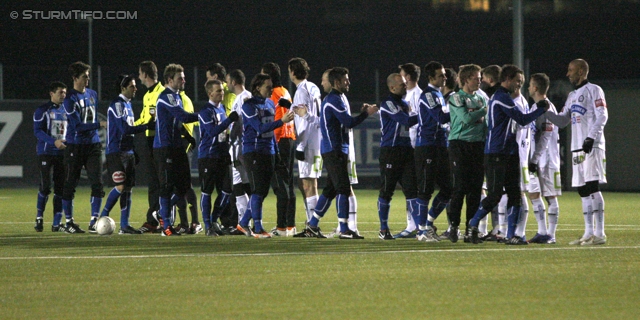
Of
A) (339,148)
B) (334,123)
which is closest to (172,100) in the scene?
(334,123)

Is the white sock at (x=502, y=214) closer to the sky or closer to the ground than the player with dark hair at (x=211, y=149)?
closer to the ground

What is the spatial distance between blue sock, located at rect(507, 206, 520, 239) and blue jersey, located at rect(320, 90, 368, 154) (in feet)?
6.76

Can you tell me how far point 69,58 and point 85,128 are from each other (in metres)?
33.4

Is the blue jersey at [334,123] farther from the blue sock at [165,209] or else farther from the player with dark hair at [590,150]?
the player with dark hair at [590,150]

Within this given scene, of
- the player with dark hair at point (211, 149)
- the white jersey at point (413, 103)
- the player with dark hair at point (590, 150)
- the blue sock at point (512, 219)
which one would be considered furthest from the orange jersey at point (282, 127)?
the player with dark hair at point (590, 150)

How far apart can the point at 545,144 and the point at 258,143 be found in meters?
3.43

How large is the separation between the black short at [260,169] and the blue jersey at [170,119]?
0.91 m

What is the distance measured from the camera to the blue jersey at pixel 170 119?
43.2ft

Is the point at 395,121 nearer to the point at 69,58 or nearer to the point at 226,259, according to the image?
the point at 226,259

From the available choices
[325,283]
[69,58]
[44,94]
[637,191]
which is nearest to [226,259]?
[325,283]

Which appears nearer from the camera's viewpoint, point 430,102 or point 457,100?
point 457,100

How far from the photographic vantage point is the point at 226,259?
405 inches

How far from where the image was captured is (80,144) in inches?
563

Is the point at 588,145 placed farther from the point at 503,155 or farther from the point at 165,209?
the point at 165,209
